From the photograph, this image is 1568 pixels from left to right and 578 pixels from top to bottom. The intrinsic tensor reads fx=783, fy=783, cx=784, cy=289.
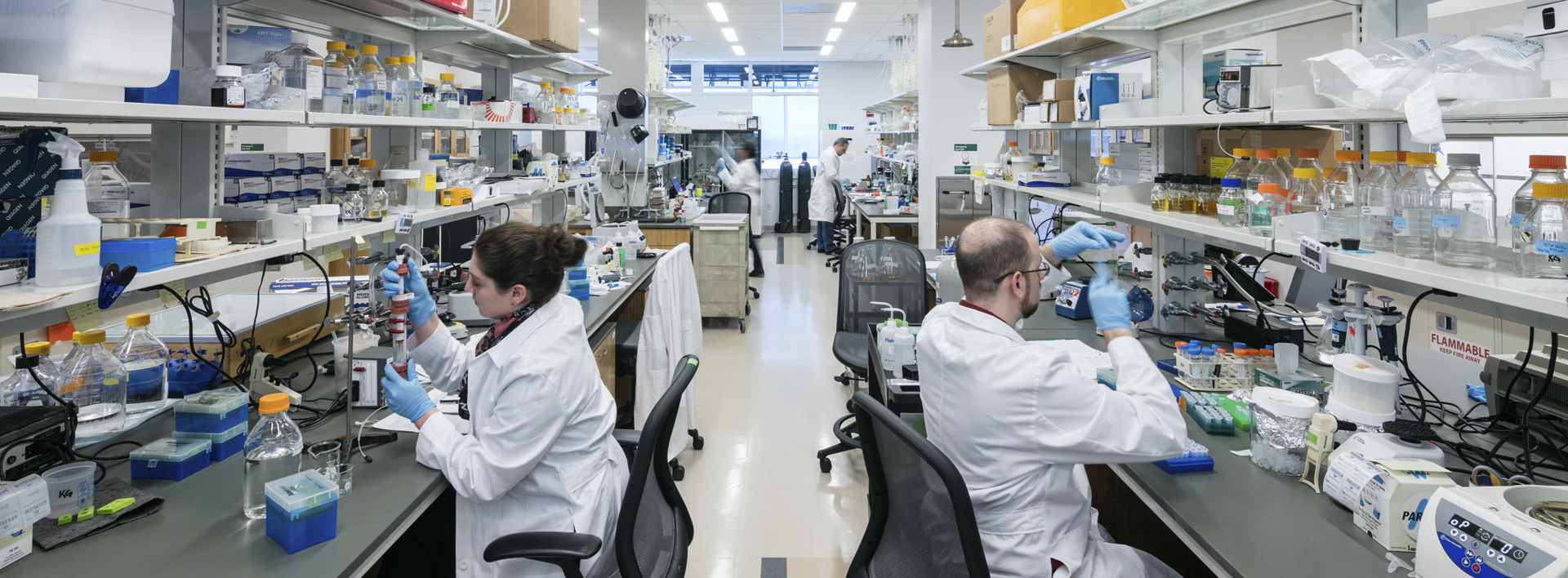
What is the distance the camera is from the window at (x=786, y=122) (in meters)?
15.4

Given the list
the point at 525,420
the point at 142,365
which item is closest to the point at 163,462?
the point at 142,365

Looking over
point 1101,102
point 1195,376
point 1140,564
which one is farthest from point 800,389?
point 1140,564

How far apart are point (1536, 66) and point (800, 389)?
12.2 feet

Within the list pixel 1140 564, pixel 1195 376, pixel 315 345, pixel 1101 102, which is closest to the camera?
pixel 1140 564

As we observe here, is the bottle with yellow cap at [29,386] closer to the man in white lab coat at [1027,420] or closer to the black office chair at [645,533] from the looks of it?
the black office chair at [645,533]

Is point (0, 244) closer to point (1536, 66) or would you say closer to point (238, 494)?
point (238, 494)

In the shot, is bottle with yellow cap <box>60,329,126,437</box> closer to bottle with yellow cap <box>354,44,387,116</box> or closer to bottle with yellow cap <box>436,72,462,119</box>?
bottle with yellow cap <box>354,44,387,116</box>

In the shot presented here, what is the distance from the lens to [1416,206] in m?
1.57

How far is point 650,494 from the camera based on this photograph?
1.80 metres

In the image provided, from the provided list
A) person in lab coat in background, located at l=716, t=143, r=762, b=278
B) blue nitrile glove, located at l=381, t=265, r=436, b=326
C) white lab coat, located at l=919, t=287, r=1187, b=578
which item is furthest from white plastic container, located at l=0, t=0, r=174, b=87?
person in lab coat in background, located at l=716, t=143, r=762, b=278

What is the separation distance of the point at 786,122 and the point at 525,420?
14.4 metres

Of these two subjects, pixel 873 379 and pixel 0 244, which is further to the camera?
pixel 873 379

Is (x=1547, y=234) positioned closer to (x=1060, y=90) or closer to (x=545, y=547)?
(x=545, y=547)

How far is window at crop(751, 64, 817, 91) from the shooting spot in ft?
48.8
